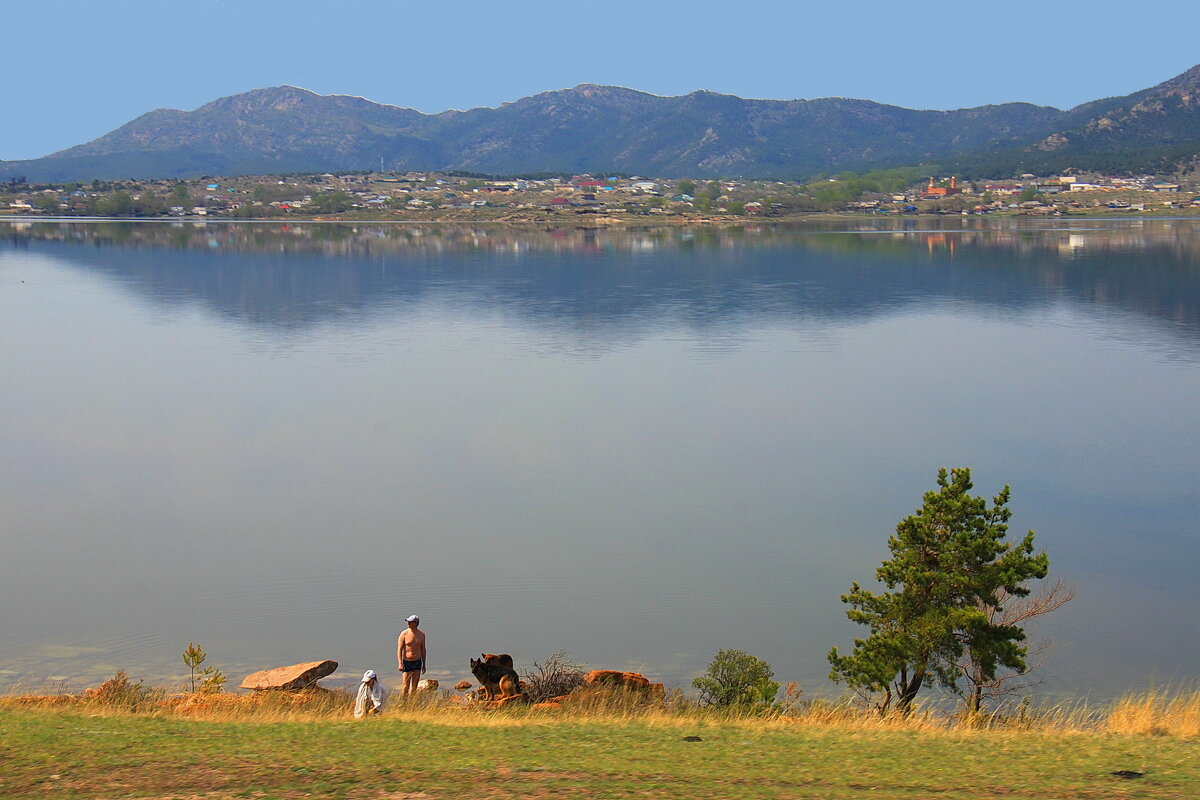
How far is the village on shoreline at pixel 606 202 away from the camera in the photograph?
15338cm

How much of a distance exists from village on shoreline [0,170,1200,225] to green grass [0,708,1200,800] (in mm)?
132243

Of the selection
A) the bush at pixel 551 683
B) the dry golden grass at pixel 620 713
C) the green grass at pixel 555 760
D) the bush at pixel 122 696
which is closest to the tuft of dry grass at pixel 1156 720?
the dry golden grass at pixel 620 713

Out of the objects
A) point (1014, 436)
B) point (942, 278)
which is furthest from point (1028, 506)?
point (942, 278)

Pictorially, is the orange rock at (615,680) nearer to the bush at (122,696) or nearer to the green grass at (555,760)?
the green grass at (555,760)

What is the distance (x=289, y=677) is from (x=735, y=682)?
178 inches

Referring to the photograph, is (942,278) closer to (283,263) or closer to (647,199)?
(283,263)

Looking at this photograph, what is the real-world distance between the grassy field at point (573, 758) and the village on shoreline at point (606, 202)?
132m

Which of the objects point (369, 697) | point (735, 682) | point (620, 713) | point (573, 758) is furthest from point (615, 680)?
point (573, 758)

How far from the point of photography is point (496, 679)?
1238 centimetres

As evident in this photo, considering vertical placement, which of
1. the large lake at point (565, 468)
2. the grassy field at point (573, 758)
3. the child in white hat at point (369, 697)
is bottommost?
the large lake at point (565, 468)

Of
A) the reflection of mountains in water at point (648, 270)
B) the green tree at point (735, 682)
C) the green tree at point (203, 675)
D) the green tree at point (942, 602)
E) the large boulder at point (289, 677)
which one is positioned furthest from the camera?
the reflection of mountains in water at point (648, 270)

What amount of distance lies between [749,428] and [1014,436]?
224 inches

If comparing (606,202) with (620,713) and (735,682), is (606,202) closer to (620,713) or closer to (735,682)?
(735,682)

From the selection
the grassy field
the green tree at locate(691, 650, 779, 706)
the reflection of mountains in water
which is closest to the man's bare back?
the grassy field
